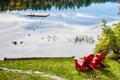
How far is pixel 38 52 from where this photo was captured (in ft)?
162

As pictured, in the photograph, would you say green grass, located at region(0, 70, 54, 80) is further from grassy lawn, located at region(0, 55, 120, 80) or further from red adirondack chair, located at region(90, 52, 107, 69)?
red adirondack chair, located at region(90, 52, 107, 69)

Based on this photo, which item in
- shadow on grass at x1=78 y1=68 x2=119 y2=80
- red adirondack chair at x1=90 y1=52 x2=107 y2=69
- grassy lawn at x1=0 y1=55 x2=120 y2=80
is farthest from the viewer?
red adirondack chair at x1=90 y1=52 x2=107 y2=69

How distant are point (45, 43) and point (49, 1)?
126134 millimetres

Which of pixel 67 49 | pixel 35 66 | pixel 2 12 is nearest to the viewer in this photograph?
pixel 35 66

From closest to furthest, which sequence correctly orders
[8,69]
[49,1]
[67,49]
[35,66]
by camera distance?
[8,69] < [35,66] < [67,49] < [49,1]

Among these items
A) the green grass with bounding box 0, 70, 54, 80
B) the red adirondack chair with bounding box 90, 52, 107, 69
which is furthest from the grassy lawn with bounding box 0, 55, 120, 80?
the red adirondack chair with bounding box 90, 52, 107, 69

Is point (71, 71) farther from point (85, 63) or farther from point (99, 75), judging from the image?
point (99, 75)

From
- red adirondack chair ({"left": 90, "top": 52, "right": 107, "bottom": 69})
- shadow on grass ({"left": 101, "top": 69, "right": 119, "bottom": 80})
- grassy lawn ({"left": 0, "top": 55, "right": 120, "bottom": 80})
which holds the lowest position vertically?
shadow on grass ({"left": 101, "top": 69, "right": 119, "bottom": 80})

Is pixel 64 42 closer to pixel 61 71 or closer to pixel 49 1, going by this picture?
pixel 61 71

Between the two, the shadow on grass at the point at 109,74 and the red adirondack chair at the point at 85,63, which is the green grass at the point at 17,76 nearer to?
the red adirondack chair at the point at 85,63

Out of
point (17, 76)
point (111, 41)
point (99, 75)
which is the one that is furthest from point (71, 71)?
point (111, 41)

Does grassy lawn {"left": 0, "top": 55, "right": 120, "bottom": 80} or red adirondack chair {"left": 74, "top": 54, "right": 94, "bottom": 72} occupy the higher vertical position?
red adirondack chair {"left": 74, "top": 54, "right": 94, "bottom": 72}

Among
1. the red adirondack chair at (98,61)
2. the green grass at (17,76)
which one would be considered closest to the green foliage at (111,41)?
the red adirondack chair at (98,61)

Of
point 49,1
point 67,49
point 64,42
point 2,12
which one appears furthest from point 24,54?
point 49,1
